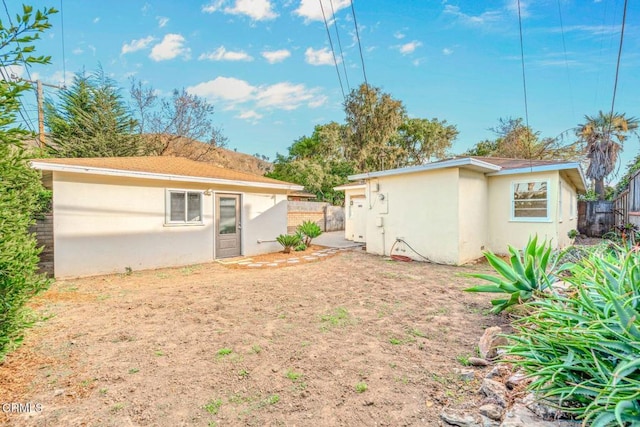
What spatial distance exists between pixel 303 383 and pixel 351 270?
16.7 feet

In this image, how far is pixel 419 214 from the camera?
8.88 meters

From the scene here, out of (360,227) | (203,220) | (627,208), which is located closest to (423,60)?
(360,227)

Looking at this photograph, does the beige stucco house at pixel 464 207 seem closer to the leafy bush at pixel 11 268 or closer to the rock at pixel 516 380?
the rock at pixel 516 380

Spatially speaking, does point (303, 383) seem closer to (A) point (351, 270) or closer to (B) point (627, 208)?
(A) point (351, 270)

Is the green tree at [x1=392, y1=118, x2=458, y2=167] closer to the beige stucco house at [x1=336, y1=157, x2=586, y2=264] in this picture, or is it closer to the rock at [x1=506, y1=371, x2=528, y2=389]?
the beige stucco house at [x1=336, y1=157, x2=586, y2=264]

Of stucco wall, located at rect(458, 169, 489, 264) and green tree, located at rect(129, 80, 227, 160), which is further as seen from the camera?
green tree, located at rect(129, 80, 227, 160)

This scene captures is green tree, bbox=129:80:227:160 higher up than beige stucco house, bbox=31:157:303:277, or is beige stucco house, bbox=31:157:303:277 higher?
green tree, bbox=129:80:227:160

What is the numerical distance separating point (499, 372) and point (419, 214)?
22.0ft

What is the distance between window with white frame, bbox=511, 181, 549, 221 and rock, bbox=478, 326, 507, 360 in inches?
287

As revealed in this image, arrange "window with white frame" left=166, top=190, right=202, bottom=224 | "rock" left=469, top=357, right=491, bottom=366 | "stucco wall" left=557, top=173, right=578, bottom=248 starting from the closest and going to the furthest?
"rock" left=469, top=357, right=491, bottom=366 → "window with white frame" left=166, top=190, right=202, bottom=224 → "stucco wall" left=557, top=173, right=578, bottom=248

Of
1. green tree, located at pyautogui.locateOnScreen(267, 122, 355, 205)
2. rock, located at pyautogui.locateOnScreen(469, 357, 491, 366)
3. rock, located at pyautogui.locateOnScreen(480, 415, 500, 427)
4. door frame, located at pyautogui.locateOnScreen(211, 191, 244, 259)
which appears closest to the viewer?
rock, located at pyautogui.locateOnScreen(480, 415, 500, 427)

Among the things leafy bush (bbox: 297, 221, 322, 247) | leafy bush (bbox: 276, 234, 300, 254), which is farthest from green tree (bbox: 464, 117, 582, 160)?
leafy bush (bbox: 276, 234, 300, 254)

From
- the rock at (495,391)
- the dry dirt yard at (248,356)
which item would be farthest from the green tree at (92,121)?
the rock at (495,391)

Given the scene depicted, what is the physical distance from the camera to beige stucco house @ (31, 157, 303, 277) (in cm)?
677
